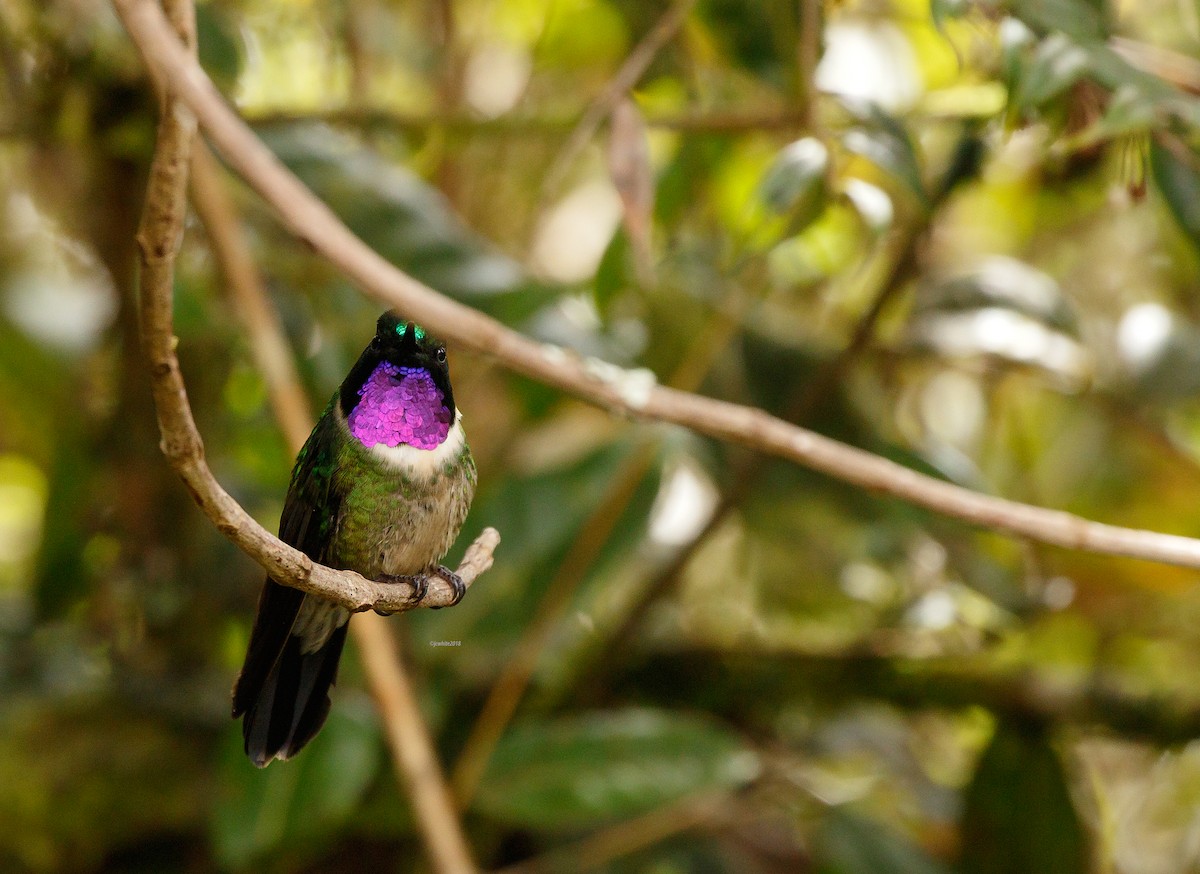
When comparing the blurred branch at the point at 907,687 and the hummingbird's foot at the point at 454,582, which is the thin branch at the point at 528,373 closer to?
the hummingbird's foot at the point at 454,582

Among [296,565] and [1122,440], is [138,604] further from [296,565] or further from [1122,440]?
[1122,440]

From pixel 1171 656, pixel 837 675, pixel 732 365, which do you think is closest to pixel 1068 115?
pixel 732 365

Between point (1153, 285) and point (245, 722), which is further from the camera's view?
point (1153, 285)

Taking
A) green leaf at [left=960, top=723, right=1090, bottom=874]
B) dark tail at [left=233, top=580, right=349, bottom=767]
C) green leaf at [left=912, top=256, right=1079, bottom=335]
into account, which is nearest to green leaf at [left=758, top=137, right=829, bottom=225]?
dark tail at [left=233, top=580, right=349, bottom=767]

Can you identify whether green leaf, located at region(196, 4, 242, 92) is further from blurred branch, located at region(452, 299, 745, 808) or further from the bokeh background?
blurred branch, located at region(452, 299, 745, 808)

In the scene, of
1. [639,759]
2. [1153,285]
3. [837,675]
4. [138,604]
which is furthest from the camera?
[1153,285]
